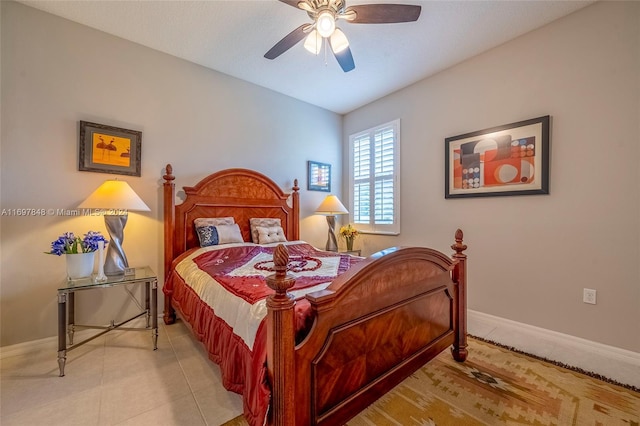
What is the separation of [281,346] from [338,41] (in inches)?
79.8

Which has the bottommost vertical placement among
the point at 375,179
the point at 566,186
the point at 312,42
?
the point at 566,186

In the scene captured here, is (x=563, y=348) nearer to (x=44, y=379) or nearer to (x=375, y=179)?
(x=375, y=179)

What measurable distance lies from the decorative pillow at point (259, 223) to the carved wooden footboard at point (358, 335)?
1.98 meters

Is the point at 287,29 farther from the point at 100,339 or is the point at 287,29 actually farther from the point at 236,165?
the point at 100,339

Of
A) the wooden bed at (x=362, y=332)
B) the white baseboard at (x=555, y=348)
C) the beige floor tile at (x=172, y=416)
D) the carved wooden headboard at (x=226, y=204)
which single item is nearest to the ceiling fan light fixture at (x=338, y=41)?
the wooden bed at (x=362, y=332)

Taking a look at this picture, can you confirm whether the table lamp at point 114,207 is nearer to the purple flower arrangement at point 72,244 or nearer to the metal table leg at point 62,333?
the purple flower arrangement at point 72,244

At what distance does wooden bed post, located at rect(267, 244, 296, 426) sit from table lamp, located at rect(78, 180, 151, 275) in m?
1.85

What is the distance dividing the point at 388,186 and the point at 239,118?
2.18 m

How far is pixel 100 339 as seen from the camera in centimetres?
239

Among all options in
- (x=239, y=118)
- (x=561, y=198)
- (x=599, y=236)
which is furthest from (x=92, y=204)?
(x=599, y=236)

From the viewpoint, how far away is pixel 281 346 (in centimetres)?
105

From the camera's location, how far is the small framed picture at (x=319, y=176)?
4062mm

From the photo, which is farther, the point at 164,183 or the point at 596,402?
the point at 164,183

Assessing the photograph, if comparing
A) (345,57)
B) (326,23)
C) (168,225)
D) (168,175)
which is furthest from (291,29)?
(168,225)
